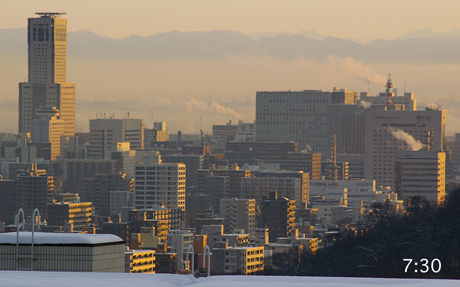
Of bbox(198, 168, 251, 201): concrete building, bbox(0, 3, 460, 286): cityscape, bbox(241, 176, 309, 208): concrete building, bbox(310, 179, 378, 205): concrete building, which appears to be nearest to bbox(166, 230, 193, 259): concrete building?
bbox(0, 3, 460, 286): cityscape

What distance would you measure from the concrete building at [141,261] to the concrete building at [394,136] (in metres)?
117

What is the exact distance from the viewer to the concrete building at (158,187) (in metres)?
123

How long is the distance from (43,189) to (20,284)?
121 m

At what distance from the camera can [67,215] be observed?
105312 millimetres

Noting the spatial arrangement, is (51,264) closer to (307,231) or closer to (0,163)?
(307,231)

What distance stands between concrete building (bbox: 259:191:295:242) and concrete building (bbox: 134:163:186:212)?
22148mm

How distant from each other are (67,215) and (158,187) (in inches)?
812

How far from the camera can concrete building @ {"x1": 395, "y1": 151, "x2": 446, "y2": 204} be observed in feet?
438

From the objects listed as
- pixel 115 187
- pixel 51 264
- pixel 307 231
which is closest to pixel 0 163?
pixel 115 187

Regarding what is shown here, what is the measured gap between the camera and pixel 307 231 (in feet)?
297

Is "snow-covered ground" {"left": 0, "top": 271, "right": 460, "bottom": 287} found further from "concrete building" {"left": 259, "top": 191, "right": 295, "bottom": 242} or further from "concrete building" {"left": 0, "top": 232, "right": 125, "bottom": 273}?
"concrete building" {"left": 259, "top": 191, "right": 295, "bottom": 242}

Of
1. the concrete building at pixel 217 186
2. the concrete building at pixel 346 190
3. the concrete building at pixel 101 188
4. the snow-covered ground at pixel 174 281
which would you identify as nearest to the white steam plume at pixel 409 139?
the concrete building at pixel 346 190

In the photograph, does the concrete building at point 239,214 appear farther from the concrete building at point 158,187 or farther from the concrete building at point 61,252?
the concrete building at point 61,252

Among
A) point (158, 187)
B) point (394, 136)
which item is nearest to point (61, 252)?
point (158, 187)
